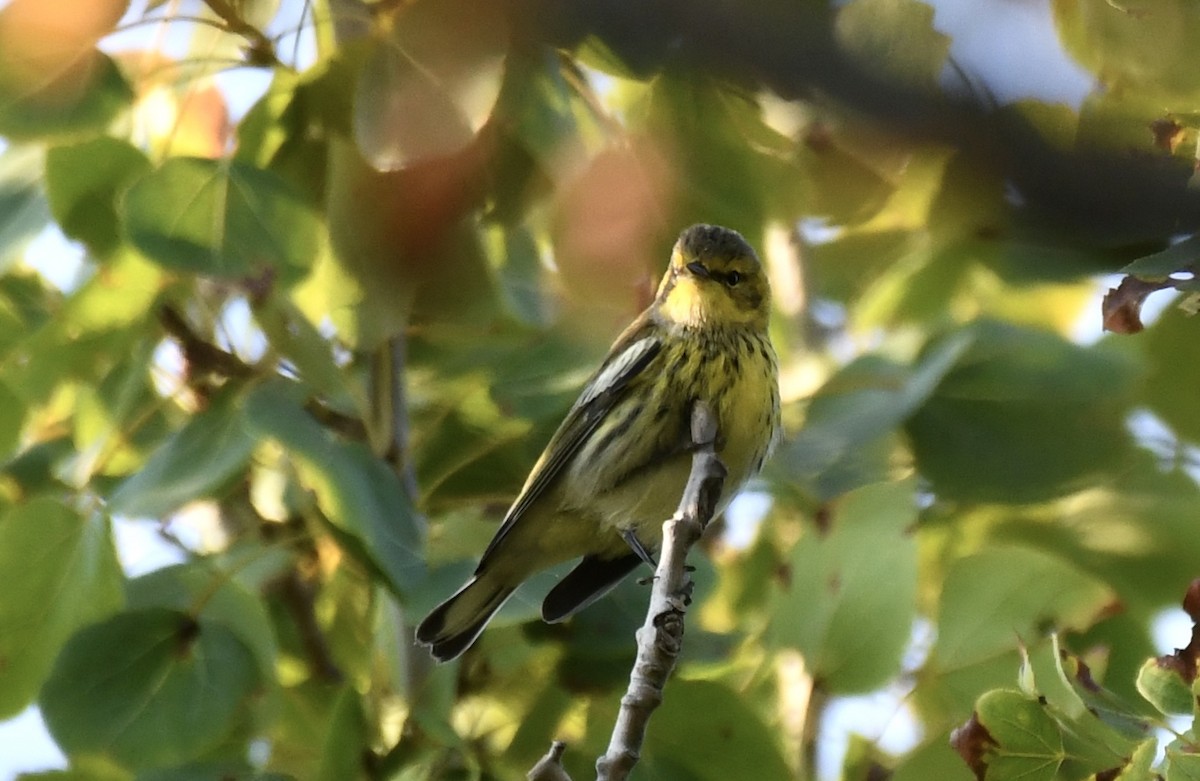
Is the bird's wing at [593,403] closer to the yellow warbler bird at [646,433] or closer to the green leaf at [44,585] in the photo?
the yellow warbler bird at [646,433]

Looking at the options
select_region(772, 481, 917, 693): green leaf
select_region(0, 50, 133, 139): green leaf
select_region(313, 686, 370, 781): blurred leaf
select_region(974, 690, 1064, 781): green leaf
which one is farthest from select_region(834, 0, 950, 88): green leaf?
select_region(0, 50, 133, 139): green leaf

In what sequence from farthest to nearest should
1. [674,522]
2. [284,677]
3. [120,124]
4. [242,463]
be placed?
1. [284,677]
2. [120,124]
3. [242,463]
4. [674,522]

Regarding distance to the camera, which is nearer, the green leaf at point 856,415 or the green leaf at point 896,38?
the green leaf at point 896,38

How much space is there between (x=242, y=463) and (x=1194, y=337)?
1.95m

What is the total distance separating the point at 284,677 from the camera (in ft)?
10.6

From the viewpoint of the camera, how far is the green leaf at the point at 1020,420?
2.88 m

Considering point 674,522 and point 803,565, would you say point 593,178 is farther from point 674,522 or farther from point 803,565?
point 674,522

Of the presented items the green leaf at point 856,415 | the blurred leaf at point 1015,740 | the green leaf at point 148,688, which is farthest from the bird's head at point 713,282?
the blurred leaf at point 1015,740

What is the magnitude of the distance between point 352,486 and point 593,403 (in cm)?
79

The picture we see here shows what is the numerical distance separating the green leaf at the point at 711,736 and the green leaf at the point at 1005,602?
0.45 meters

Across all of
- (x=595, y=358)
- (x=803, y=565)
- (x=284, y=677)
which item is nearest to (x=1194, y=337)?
(x=803, y=565)

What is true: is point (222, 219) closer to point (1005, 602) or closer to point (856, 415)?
point (856, 415)

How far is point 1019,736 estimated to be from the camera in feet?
5.55

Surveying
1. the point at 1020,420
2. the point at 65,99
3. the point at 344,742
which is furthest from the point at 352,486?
the point at 1020,420
